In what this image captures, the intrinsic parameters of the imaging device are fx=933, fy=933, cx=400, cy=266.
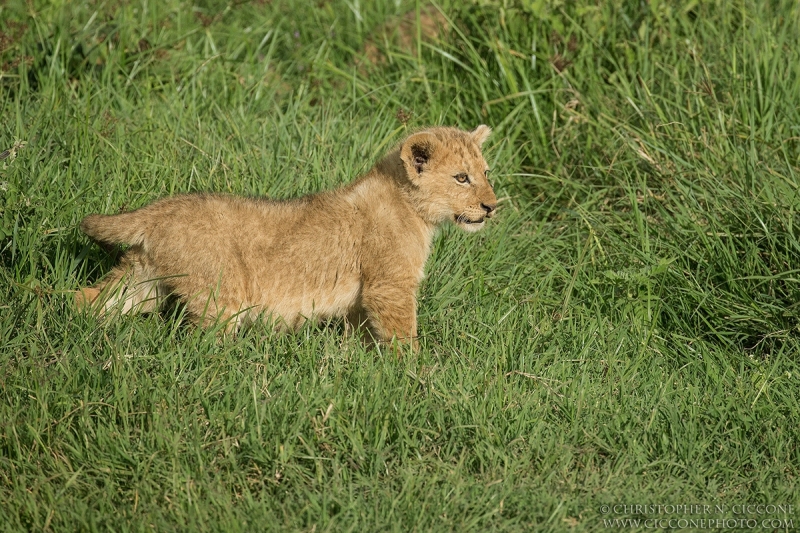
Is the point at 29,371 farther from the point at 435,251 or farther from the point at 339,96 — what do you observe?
the point at 339,96

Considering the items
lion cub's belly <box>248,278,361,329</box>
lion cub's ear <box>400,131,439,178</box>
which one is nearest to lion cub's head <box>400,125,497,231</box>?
lion cub's ear <box>400,131,439,178</box>

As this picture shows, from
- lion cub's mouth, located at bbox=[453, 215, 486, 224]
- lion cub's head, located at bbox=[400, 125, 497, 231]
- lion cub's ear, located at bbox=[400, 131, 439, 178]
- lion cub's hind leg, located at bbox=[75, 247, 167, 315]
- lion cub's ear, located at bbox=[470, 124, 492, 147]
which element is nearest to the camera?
lion cub's hind leg, located at bbox=[75, 247, 167, 315]

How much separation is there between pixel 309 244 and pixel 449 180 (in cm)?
99

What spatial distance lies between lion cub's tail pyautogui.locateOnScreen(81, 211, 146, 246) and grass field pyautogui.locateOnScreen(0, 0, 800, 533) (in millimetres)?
418

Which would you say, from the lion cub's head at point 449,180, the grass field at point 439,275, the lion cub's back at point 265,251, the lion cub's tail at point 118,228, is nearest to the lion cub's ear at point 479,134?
the lion cub's head at point 449,180

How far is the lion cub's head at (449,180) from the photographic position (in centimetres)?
582

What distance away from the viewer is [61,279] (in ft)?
17.7

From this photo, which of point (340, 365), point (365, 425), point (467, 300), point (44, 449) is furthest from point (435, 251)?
point (44, 449)

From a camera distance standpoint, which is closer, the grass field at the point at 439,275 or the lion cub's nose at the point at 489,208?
the grass field at the point at 439,275

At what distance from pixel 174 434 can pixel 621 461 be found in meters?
2.16

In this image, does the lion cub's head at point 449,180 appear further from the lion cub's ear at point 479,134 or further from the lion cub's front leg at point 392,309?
the lion cub's front leg at point 392,309

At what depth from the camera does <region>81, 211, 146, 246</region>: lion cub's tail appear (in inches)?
203

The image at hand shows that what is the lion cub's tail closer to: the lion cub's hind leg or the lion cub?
the lion cub

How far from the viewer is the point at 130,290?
17.4ft
